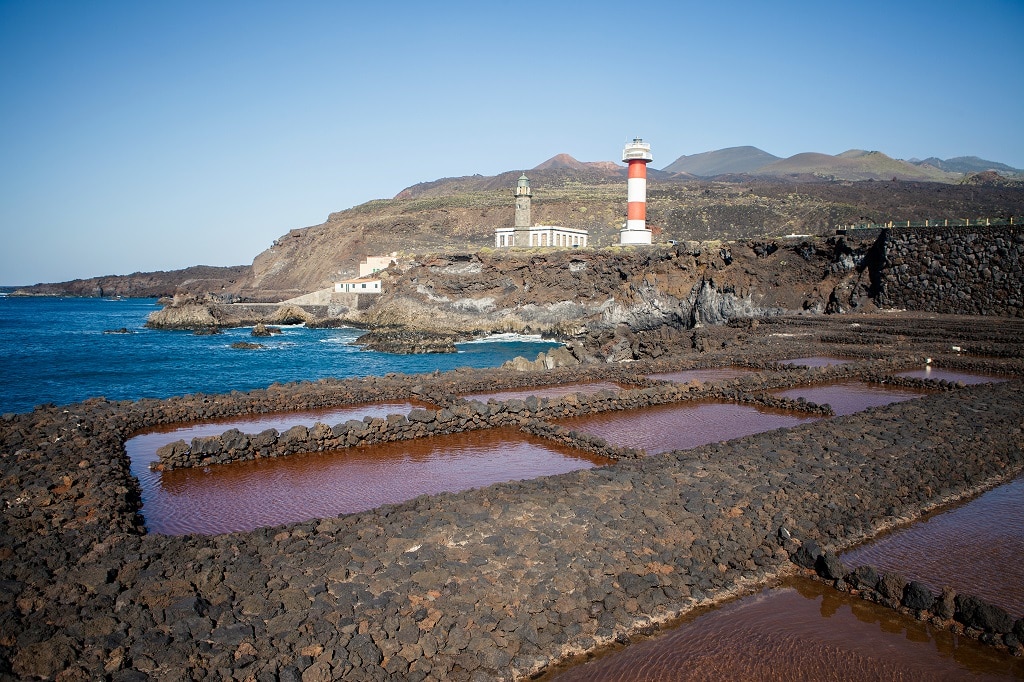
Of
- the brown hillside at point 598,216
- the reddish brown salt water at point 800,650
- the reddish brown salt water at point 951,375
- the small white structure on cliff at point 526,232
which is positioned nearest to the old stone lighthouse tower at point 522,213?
the small white structure on cliff at point 526,232

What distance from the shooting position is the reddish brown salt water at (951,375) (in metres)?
19.7

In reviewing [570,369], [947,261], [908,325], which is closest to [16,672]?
[570,369]

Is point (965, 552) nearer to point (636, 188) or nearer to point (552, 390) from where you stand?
point (552, 390)

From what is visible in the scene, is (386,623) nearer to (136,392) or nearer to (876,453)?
(876,453)

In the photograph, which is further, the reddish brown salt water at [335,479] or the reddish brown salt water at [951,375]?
the reddish brown salt water at [951,375]

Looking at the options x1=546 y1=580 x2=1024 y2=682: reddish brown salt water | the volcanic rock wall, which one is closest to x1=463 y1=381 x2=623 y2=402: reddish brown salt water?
x1=546 y1=580 x2=1024 y2=682: reddish brown salt water

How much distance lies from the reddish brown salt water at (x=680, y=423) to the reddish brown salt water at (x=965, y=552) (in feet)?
14.9

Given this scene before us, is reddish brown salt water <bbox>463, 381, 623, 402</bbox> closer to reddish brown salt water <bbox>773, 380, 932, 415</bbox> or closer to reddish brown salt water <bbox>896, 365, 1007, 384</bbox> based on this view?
reddish brown salt water <bbox>773, 380, 932, 415</bbox>

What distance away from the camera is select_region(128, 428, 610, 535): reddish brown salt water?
9930 mm

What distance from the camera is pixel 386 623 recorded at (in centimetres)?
624

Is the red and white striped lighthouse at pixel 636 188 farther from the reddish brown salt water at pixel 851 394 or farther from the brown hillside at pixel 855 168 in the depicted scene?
the brown hillside at pixel 855 168

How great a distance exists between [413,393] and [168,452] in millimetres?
7011

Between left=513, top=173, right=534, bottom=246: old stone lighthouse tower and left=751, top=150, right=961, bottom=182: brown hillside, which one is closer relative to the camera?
left=513, top=173, right=534, bottom=246: old stone lighthouse tower

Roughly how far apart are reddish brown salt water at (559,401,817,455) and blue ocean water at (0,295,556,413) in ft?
52.5
